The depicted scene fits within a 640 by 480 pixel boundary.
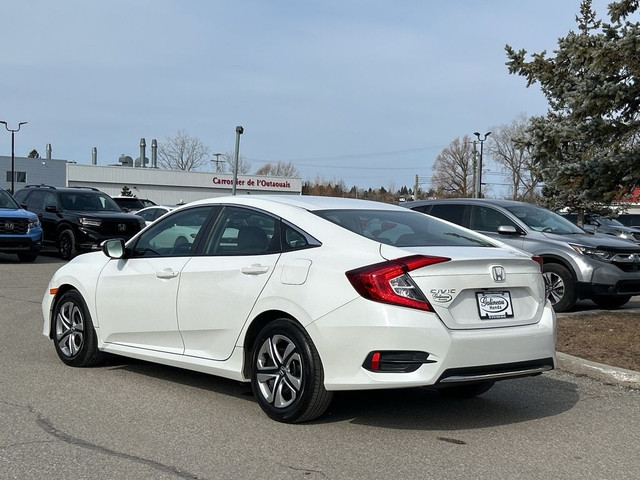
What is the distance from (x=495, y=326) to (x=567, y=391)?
1977mm

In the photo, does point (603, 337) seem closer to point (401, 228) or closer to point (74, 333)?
point (401, 228)

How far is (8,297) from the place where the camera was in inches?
484

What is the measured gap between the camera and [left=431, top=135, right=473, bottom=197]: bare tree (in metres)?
83.1

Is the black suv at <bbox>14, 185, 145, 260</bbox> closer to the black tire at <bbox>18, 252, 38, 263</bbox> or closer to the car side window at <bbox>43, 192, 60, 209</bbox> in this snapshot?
the car side window at <bbox>43, 192, 60, 209</bbox>

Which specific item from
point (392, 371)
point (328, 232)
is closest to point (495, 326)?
point (392, 371)

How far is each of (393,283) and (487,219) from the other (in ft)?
26.9

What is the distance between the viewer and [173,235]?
22.0 feet

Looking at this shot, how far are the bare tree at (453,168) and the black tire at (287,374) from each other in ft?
256

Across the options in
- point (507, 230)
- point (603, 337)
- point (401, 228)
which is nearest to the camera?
point (401, 228)

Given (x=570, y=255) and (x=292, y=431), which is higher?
(x=570, y=255)

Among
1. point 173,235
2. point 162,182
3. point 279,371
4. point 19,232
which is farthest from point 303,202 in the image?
point 162,182

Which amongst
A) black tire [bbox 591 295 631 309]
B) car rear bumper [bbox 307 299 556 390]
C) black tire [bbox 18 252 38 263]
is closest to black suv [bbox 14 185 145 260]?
black tire [bbox 18 252 38 263]

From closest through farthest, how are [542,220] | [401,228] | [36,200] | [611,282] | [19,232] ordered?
1. [401,228]
2. [611,282]
3. [542,220]
4. [19,232]
5. [36,200]

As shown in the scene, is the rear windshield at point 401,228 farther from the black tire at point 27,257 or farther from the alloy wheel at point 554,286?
the black tire at point 27,257
